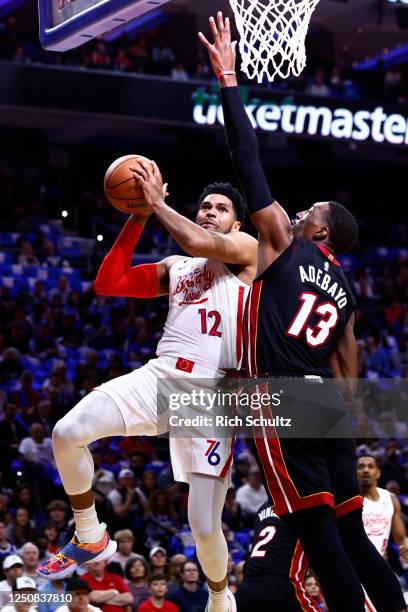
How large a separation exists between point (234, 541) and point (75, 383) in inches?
149

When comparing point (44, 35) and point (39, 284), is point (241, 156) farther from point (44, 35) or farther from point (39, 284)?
point (39, 284)

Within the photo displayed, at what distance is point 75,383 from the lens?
14.7 m

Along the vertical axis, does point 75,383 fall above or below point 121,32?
below

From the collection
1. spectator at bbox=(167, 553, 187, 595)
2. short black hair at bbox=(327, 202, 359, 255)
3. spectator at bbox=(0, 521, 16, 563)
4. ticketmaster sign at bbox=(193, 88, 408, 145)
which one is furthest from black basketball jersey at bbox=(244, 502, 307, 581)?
ticketmaster sign at bbox=(193, 88, 408, 145)

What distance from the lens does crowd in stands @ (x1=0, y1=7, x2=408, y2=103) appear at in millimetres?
19672

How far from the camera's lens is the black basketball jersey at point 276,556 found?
20.4ft

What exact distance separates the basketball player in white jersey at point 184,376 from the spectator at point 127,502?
5331mm

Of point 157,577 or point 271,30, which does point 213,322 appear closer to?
point 271,30

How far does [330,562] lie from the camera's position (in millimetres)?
4680

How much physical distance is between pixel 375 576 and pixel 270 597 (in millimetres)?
1282

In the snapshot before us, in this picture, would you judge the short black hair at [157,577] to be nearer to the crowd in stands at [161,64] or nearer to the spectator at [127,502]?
the spectator at [127,502]

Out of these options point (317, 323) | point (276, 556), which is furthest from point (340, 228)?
point (276, 556)

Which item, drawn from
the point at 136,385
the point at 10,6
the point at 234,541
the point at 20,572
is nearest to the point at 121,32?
the point at 10,6

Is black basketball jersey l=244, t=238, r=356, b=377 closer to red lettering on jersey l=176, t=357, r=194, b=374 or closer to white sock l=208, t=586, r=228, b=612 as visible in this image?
red lettering on jersey l=176, t=357, r=194, b=374
